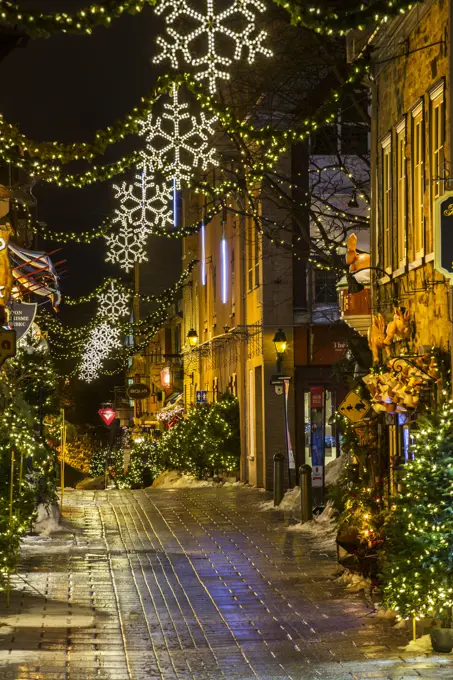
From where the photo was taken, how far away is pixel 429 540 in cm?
1054

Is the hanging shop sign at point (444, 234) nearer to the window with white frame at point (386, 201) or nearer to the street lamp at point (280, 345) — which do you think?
the window with white frame at point (386, 201)

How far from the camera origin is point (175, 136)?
20.4 metres

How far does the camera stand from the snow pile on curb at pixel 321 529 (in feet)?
62.2

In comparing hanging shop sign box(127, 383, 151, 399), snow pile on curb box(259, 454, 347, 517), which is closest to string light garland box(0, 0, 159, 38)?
snow pile on curb box(259, 454, 347, 517)

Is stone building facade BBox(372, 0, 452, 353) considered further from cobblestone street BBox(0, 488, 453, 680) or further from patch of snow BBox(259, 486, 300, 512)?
patch of snow BBox(259, 486, 300, 512)

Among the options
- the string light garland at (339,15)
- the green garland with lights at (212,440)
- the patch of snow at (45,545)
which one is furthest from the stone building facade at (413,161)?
the green garland with lights at (212,440)

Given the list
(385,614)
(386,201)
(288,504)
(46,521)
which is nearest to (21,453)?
(385,614)

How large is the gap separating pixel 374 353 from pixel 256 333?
16767 mm

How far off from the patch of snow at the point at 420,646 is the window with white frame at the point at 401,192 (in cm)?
558

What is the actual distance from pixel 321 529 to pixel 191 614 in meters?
8.24

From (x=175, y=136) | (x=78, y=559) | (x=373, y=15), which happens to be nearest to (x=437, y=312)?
(x=373, y=15)

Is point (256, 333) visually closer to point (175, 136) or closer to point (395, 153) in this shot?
point (175, 136)

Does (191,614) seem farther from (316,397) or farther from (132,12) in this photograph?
(316,397)

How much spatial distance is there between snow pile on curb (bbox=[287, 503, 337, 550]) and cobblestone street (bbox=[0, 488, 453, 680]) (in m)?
0.33
